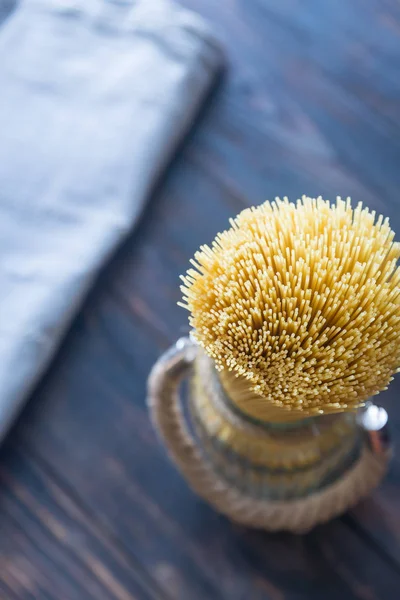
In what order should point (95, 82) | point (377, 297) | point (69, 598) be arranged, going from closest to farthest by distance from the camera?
point (377, 297), point (69, 598), point (95, 82)

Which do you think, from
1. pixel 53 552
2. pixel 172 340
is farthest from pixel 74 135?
pixel 53 552

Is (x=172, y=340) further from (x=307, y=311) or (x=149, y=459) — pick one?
(x=307, y=311)

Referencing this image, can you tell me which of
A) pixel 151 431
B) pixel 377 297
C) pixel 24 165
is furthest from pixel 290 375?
pixel 24 165

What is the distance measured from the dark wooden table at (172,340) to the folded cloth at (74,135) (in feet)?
0.06

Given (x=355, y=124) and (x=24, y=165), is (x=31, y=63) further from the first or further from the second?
(x=355, y=124)

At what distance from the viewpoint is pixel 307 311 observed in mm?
195

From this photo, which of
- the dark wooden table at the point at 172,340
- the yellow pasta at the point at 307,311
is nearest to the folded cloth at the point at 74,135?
the dark wooden table at the point at 172,340

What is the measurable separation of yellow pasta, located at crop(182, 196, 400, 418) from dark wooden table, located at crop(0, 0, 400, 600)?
0.58 ft

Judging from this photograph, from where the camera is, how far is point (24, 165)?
0.42 m

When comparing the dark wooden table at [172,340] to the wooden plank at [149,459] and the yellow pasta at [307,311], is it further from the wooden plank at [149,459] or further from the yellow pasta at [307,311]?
the yellow pasta at [307,311]

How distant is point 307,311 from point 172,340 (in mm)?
204

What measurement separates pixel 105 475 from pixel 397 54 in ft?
1.22

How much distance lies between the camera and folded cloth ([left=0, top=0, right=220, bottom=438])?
0.39m

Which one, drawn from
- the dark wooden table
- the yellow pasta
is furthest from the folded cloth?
the yellow pasta
